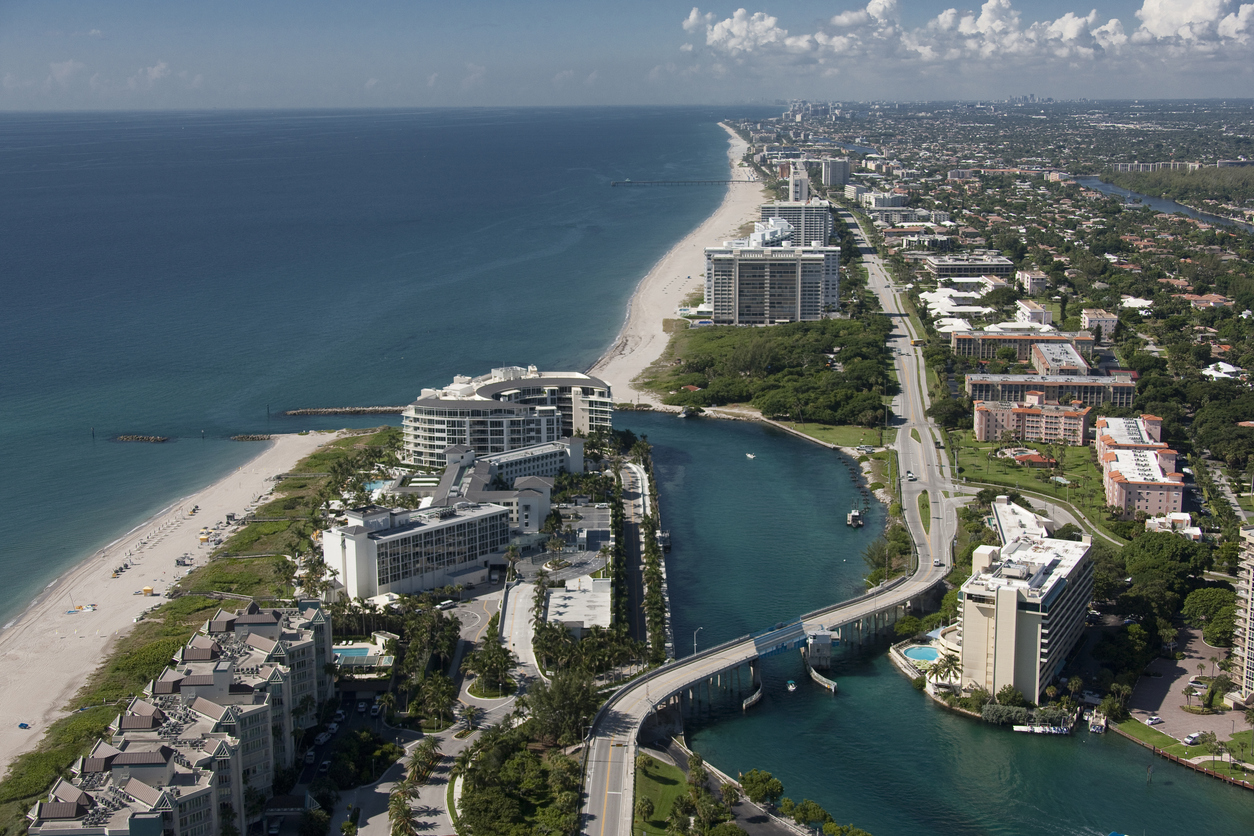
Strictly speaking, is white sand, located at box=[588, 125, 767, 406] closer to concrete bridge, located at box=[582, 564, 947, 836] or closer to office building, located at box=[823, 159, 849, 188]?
office building, located at box=[823, 159, 849, 188]

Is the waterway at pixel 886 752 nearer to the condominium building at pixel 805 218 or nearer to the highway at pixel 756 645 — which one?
the highway at pixel 756 645

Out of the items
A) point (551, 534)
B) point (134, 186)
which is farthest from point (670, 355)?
point (134, 186)

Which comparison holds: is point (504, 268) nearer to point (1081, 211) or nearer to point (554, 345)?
point (554, 345)

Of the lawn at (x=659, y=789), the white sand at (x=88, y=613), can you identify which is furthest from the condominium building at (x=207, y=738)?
the lawn at (x=659, y=789)

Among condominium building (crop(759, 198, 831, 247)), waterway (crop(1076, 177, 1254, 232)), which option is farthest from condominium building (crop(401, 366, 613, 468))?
waterway (crop(1076, 177, 1254, 232))

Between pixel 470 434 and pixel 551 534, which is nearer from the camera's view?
pixel 551 534

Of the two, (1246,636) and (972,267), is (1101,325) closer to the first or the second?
(972,267)
